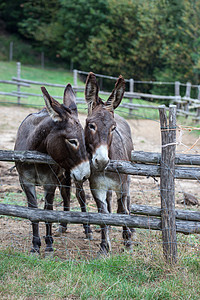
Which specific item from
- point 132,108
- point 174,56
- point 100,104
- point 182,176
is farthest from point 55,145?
point 174,56

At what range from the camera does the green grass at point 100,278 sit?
140 inches

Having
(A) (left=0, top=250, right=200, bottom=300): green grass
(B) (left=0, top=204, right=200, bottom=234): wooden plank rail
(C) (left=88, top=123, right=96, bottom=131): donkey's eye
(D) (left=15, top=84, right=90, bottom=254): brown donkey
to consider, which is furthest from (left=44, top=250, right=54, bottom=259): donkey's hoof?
(C) (left=88, top=123, right=96, bottom=131): donkey's eye

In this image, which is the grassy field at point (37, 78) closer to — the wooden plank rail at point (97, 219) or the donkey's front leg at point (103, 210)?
the donkey's front leg at point (103, 210)

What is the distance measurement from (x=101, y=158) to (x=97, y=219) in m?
0.71

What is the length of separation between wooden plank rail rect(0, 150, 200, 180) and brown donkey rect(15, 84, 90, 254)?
154mm

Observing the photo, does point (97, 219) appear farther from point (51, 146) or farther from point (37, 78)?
point (37, 78)

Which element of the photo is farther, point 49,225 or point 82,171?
point 49,225

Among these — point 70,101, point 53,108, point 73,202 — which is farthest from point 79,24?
point 53,108

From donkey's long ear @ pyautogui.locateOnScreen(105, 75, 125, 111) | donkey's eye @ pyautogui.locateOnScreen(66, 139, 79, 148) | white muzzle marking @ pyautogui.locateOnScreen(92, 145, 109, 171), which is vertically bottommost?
white muzzle marking @ pyautogui.locateOnScreen(92, 145, 109, 171)

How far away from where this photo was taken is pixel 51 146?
14.4 ft

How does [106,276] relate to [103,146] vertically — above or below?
below

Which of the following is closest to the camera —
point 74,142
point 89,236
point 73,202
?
point 74,142

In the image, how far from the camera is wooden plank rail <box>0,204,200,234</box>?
159 inches

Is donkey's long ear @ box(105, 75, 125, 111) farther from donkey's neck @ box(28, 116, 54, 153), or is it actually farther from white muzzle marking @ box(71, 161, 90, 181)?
white muzzle marking @ box(71, 161, 90, 181)
